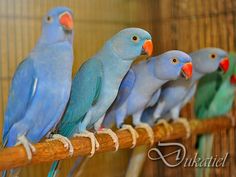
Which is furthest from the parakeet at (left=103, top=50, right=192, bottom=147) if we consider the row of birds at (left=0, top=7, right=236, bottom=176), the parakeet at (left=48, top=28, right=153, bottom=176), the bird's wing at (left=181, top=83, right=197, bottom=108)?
the bird's wing at (left=181, top=83, right=197, bottom=108)

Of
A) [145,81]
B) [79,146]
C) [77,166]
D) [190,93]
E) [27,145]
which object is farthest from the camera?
[190,93]

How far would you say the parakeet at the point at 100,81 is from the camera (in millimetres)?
1078

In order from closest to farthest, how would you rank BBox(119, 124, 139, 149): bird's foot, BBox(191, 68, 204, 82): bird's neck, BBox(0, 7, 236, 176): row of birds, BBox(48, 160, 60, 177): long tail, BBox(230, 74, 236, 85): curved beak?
BBox(0, 7, 236, 176): row of birds
BBox(48, 160, 60, 177): long tail
BBox(119, 124, 139, 149): bird's foot
BBox(191, 68, 204, 82): bird's neck
BBox(230, 74, 236, 85): curved beak

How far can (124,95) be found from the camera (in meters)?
1.24

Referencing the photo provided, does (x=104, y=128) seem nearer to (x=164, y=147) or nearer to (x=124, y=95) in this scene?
(x=124, y=95)

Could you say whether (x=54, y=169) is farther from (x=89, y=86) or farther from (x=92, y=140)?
(x=89, y=86)

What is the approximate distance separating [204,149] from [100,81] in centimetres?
64

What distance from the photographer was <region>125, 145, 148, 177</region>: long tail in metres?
1.39

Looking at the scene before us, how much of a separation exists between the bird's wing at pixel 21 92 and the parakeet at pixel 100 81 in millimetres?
160

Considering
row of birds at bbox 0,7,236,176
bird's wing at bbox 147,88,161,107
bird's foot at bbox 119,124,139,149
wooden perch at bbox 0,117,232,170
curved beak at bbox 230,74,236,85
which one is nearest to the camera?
wooden perch at bbox 0,117,232,170

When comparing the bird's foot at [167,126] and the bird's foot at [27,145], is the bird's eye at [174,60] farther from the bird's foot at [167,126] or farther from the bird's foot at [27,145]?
the bird's foot at [27,145]

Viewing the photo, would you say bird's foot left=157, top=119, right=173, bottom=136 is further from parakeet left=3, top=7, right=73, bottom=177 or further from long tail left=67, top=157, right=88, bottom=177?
parakeet left=3, top=7, right=73, bottom=177

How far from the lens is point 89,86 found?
1077 millimetres

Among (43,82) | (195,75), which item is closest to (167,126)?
(195,75)
